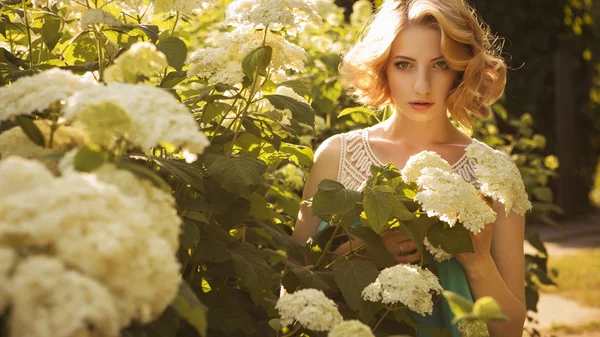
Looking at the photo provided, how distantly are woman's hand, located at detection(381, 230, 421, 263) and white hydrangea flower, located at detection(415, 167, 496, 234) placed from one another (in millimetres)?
271

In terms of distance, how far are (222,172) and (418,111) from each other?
908 mm

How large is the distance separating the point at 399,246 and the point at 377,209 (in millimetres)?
344

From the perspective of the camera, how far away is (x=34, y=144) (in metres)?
1.31

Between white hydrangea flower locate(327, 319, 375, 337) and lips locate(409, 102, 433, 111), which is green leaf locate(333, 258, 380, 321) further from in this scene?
lips locate(409, 102, 433, 111)

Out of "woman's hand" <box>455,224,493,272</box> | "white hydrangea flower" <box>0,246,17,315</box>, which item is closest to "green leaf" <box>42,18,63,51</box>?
"woman's hand" <box>455,224,493,272</box>

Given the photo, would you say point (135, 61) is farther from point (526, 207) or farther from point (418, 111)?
point (418, 111)

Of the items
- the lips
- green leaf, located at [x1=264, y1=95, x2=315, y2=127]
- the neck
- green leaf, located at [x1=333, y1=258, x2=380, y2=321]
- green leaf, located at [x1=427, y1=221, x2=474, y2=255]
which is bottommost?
the neck

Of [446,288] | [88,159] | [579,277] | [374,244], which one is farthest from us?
[579,277]

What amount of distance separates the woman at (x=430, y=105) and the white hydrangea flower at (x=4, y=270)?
4.69 feet

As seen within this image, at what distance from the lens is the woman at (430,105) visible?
96.8 inches

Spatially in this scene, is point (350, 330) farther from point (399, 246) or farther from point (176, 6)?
point (176, 6)

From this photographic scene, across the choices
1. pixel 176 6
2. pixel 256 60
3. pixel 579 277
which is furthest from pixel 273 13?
pixel 579 277

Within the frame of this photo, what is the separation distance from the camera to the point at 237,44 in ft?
6.66

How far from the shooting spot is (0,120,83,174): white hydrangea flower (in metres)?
1.29
